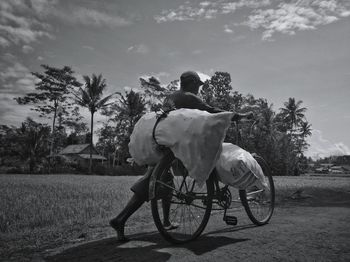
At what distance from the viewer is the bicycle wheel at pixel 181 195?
287 cm

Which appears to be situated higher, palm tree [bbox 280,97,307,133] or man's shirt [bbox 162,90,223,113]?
palm tree [bbox 280,97,307,133]

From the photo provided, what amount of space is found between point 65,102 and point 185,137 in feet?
145

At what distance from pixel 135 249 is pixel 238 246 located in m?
0.93

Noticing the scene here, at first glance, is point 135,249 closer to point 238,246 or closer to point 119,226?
point 119,226

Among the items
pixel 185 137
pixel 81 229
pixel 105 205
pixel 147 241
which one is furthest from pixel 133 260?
pixel 105 205

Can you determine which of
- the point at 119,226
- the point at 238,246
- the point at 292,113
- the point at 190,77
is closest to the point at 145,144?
the point at 119,226

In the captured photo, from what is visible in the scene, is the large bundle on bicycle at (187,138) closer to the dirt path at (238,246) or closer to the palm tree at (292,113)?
the dirt path at (238,246)

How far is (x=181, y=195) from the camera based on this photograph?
3.10m

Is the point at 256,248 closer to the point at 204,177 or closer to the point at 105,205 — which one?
the point at 204,177

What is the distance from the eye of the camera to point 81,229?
3863mm

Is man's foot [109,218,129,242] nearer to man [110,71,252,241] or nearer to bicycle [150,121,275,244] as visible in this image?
man [110,71,252,241]

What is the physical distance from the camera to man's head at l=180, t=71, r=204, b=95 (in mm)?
3514

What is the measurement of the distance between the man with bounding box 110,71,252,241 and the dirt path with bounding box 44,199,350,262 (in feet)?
0.67

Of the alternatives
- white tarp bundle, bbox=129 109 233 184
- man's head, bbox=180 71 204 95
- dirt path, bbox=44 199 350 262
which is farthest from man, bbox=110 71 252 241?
white tarp bundle, bbox=129 109 233 184
